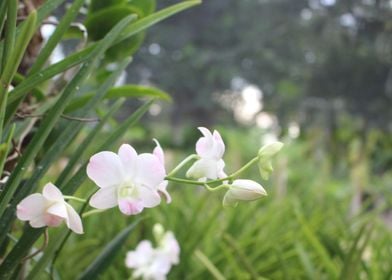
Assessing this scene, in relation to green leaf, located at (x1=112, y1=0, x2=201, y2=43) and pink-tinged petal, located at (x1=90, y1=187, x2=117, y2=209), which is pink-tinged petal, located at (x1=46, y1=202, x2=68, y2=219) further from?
green leaf, located at (x1=112, y1=0, x2=201, y2=43)

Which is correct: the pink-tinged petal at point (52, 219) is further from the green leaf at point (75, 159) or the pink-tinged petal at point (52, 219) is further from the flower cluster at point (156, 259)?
the flower cluster at point (156, 259)

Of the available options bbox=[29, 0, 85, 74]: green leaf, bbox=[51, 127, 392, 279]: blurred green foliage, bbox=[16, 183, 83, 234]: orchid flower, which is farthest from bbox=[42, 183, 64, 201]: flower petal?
bbox=[51, 127, 392, 279]: blurred green foliage

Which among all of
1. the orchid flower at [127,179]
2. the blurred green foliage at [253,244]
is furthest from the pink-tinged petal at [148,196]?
the blurred green foliage at [253,244]

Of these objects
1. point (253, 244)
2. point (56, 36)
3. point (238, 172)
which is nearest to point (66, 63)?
point (56, 36)

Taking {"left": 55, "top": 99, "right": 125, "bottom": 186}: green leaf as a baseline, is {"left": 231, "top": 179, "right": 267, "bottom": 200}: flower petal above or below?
above

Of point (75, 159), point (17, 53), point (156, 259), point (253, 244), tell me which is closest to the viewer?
Result: point (17, 53)

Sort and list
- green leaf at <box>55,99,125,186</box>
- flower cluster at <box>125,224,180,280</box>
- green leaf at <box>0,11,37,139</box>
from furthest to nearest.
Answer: flower cluster at <box>125,224,180,280</box>, green leaf at <box>55,99,125,186</box>, green leaf at <box>0,11,37,139</box>

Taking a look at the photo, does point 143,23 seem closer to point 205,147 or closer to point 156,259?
point 205,147

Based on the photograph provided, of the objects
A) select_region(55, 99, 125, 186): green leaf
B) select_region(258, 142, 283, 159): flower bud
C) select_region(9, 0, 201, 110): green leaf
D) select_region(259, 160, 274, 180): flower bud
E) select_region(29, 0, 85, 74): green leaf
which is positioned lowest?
select_region(55, 99, 125, 186): green leaf
